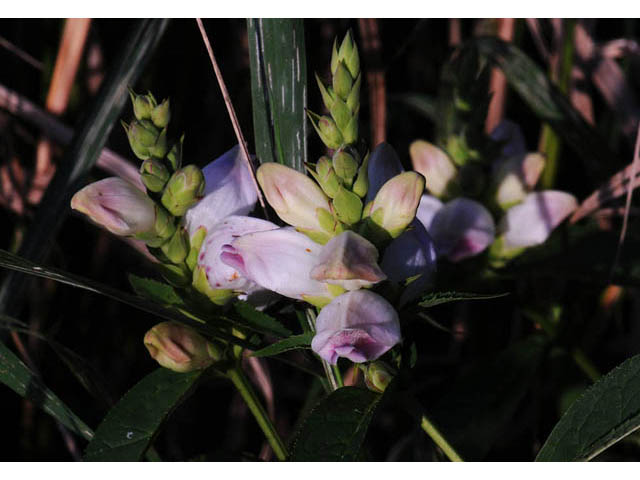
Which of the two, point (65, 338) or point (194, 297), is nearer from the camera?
point (194, 297)

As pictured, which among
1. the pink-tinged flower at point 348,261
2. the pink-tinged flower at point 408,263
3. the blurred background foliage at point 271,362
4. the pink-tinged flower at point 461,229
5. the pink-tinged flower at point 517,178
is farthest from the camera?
the blurred background foliage at point 271,362

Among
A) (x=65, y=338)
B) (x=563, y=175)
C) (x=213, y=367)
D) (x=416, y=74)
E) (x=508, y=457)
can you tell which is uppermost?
(x=416, y=74)

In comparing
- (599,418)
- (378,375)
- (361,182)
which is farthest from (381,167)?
(599,418)

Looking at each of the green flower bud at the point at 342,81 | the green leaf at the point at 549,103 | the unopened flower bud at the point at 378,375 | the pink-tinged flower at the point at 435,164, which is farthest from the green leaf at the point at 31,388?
the green leaf at the point at 549,103

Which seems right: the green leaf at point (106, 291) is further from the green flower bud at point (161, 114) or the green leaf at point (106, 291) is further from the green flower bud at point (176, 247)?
the green flower bud at point (161, 114)

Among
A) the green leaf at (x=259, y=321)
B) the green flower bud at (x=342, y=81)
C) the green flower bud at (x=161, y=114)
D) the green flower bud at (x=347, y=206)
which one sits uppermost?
the green flower bud at (x=342, y=81)

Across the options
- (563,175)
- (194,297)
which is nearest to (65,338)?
(194,297)

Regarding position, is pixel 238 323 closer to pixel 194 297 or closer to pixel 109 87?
pixel 194 297
